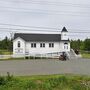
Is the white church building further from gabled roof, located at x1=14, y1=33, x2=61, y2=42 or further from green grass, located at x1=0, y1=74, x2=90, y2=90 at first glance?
green grass, located at x1=0, y1=74, x2=90, y2=90

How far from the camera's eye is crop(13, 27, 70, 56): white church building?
62.0 m

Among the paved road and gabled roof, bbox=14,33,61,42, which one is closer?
the paved road

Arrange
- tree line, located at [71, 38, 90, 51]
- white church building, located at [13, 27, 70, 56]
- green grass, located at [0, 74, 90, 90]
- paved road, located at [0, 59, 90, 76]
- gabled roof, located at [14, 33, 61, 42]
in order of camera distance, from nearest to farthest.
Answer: green grass, located at [0, 74, 90, 90]
paved road, located at [0, 59, 90, 76]
white church building, located at [13, 27, 70, 56]
gabled roof, located at [14, 33, 61, 42]
tree line, located at [71, 38, 90, 51]

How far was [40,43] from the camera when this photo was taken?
63219 mm

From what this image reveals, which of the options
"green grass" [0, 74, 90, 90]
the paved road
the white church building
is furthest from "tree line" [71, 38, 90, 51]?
"green grass" [0, 74, 90, 90]

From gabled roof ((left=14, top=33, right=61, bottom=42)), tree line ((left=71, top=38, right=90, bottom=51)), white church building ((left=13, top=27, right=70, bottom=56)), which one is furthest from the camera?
tree line ((left=71, top=38, right=90, bottom=51))

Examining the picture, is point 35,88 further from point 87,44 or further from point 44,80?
point 87,44

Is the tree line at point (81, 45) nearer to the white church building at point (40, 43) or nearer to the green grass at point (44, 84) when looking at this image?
the white church building at point (40, 43)

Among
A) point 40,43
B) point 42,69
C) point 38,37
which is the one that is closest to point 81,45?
point 38,37

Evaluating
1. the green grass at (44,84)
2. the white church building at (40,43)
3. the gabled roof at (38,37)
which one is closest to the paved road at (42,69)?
the green grass at (44,84)

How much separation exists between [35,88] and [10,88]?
49.5 inches

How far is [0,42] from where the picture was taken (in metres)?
98.4

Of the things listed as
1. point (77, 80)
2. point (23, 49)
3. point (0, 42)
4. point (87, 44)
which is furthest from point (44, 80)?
point (0, 42)

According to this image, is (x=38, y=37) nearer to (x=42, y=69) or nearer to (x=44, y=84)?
(x=42, y=69)
